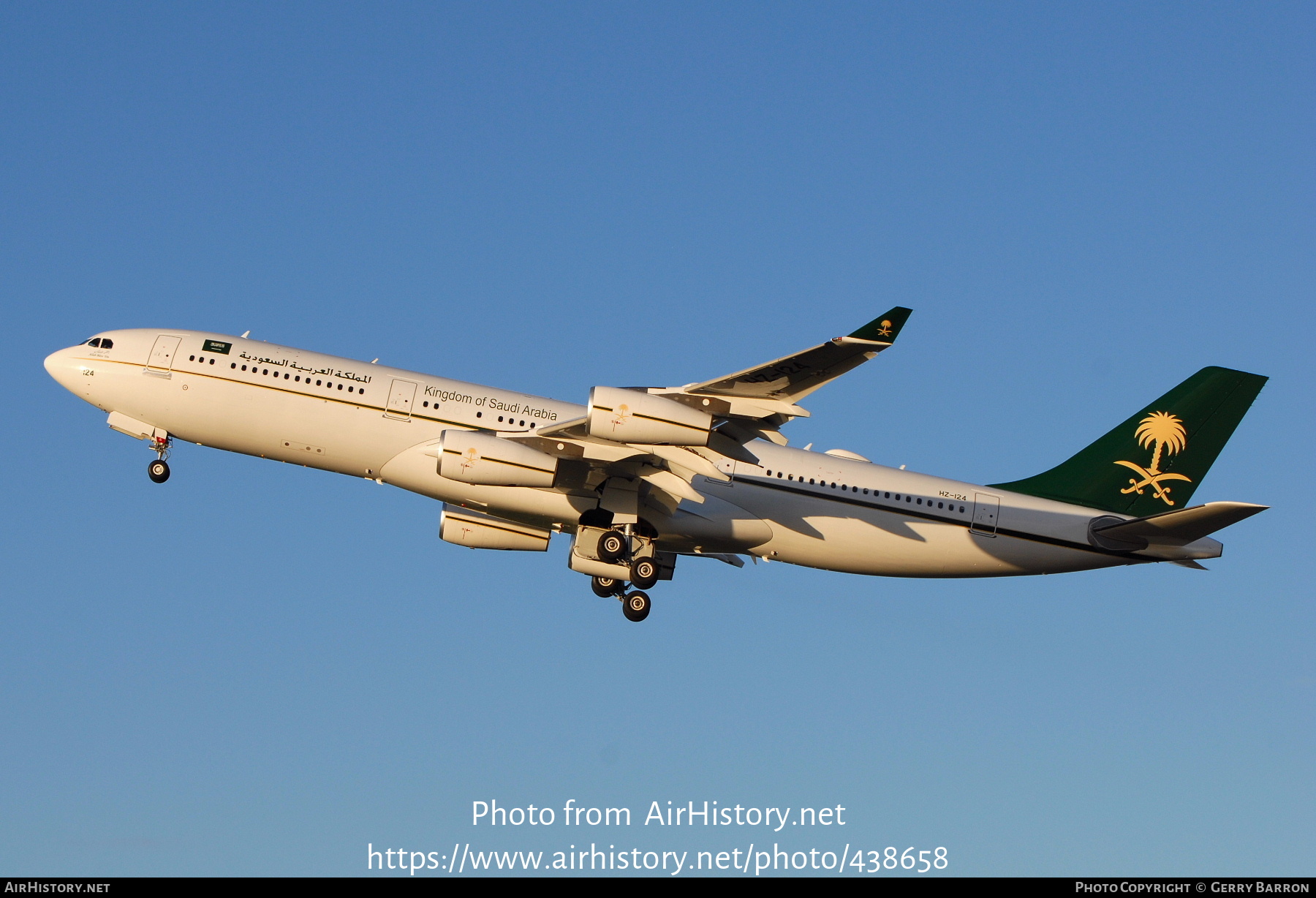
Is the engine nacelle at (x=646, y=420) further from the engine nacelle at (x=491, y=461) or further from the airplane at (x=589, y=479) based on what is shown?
the engine nacelle at (x=491, y=461)

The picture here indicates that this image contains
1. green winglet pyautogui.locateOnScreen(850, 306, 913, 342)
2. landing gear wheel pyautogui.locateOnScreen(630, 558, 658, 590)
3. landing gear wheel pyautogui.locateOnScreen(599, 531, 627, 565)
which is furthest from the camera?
landing gear wheel pyautogui.locateOnScreen(630, 558, 658, 590)

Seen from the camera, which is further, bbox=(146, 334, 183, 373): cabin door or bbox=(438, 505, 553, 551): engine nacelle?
bbox=(438, 505, 553, 551): engine nacelle

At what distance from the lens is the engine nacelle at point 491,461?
33.2 m

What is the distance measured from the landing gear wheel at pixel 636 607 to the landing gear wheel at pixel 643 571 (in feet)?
4.76

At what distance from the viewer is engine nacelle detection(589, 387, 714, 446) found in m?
31.0

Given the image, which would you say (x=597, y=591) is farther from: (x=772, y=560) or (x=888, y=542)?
(x=888, y=542)

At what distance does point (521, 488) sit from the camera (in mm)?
34469

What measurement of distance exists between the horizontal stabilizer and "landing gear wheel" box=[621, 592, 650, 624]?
1334cm

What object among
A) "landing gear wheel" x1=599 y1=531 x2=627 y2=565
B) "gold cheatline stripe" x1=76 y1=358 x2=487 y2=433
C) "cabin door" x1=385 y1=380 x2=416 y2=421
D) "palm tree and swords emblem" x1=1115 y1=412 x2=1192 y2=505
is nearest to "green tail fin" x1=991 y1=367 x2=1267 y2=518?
"palm tree and swords emblem" x1=1115 y1=412 x2=1192 y2=505

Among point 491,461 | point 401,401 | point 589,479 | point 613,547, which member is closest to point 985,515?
point 613,547

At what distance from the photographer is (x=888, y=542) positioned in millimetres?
36969

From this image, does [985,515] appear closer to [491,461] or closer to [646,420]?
[646,420]

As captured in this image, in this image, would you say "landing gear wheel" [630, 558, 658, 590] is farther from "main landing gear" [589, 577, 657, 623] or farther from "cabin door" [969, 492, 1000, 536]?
"cabin door" [969, 492, 1000, 536]

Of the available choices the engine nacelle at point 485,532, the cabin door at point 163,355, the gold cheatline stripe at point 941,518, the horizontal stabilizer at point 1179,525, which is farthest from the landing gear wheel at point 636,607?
the cabin door at point 163,355
